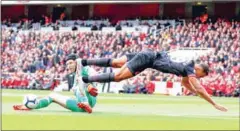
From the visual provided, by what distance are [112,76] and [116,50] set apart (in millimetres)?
32063

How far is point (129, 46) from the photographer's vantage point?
48.7 m

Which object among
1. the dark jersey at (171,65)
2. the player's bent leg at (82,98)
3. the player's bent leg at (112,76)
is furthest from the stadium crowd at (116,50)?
the player's bent leg at (82,98)

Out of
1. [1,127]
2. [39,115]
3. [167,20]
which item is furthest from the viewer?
[167,20]

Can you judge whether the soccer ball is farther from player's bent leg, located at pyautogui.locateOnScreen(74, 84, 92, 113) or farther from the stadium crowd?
the stadium crowd

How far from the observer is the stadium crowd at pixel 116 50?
41.3m

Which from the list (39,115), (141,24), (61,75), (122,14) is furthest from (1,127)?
(122,14)

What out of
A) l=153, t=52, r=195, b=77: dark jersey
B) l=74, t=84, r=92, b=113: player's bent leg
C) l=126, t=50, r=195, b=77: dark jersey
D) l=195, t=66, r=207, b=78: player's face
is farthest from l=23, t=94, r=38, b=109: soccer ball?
l=195, t=66, r=207, b=78: player's face

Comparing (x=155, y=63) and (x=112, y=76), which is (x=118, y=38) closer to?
(x=155, y=63)

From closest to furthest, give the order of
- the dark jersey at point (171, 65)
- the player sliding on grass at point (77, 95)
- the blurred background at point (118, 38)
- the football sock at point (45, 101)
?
the dark jersey at point (171, 65)
the player sliding on grass at point (77, 95)
the football sock at point (45, 101)
the blurred background at point (118, 38)

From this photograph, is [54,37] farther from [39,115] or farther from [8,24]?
[39,115]

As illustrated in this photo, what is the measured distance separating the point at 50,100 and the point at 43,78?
3028cm

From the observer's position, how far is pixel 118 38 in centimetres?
5028

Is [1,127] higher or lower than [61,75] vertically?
higher

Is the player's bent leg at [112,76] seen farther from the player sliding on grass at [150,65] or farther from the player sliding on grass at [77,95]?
the player sliding on grass at [77,95]
